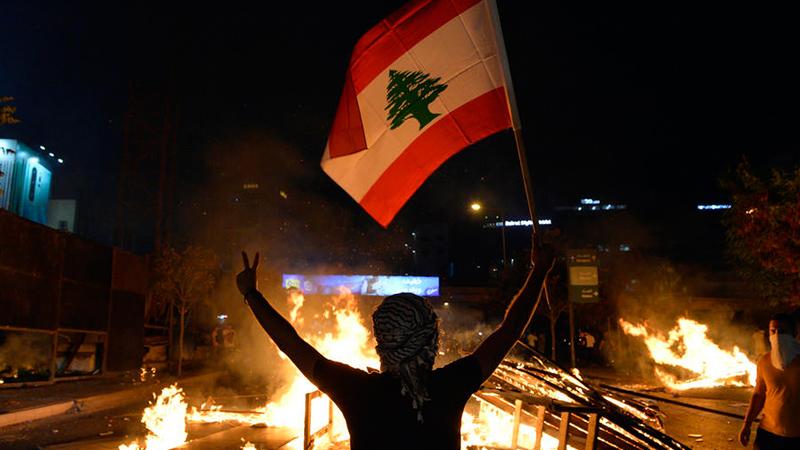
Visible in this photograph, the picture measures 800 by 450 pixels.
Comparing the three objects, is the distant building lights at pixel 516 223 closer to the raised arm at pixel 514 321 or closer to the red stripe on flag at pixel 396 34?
the red stripe on flag at pixel 396 34

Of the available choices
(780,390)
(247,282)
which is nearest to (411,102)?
(247,282)

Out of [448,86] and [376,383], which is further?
[448,86]

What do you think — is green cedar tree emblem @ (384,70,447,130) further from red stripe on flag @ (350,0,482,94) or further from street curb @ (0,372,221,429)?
street curb @ (0,372,221,429)

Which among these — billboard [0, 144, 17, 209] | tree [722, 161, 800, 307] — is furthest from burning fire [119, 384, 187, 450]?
billboard [0, 144, 17, 209]

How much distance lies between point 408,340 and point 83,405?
12.2 m

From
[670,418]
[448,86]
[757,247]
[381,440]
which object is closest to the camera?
[381,440]

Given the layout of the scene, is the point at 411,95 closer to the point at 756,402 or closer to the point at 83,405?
the point at 756,402

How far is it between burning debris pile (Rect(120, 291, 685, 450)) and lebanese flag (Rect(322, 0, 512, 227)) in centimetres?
194

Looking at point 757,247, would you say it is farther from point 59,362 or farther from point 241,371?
point 59,362

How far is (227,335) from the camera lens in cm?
2242

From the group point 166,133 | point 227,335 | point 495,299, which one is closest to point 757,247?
point 495,299

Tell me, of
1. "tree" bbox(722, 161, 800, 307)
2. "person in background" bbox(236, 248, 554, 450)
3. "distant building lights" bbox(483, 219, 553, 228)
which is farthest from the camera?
"distant building lights" bbox(483, 219, 553, 228)

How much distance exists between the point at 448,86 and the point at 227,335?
19.8 meters

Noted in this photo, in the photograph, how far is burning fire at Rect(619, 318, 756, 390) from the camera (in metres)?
17.4
